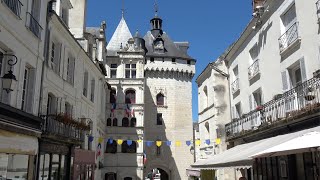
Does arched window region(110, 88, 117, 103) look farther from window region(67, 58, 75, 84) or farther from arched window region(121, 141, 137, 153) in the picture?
window region(67, 58, 75, 84)

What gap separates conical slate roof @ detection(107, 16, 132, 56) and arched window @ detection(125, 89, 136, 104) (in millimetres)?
4872

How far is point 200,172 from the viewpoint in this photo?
2222cm

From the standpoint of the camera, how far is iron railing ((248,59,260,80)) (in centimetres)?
1492

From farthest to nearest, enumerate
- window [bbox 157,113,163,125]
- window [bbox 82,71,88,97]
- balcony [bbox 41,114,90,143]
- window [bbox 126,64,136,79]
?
window [bbox 157,113,163,125]
window [bbox 126,64,136,79]
window [bbox 82,71,88,97]
balcony [bbox 41,114,90,143]

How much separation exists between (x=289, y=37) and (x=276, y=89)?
7.27 feet

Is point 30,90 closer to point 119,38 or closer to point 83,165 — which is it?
point 83,165

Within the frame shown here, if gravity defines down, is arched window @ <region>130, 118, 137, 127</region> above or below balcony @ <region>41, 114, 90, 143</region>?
above

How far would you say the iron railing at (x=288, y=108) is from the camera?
937 cm

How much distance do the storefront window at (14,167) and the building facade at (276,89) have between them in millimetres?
5757

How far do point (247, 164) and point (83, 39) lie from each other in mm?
13007

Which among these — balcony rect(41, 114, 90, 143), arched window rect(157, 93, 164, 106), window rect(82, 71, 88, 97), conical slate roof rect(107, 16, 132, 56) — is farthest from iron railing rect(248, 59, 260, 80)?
arched window rect(157, 93, 164, 106)

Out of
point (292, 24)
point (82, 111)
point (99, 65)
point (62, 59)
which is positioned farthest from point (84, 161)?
point (292, 24)

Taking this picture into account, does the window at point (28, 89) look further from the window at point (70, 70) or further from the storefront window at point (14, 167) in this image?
the window at point (70, 70)

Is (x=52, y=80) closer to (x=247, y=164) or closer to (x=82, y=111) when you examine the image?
(x=82, y=111)
